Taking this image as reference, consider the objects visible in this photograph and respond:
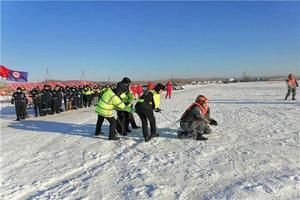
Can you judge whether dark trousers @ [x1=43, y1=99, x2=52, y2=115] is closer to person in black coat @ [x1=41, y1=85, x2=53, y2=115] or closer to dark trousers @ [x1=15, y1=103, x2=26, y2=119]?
person in black coat @ [x1=41, y1=85, x2=53, y2=115]

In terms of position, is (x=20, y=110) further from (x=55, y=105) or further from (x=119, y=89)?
(x=119, y=89)

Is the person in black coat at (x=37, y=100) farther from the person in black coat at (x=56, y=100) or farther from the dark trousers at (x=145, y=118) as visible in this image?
the dark trousers at (x=145, y=118)

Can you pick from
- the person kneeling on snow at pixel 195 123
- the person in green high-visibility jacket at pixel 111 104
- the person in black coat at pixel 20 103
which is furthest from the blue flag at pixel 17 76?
the person kneeling on snow at pixel 195 123

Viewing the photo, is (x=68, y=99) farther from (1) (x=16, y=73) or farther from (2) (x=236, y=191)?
(2) (x=236, y=191)

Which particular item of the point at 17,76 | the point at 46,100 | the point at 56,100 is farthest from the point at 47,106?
the point at 17,76

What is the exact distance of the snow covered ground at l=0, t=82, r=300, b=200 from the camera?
5.38 m

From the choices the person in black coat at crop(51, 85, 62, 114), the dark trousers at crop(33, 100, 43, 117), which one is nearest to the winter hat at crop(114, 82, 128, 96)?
the dark trousers at crop(33, 100, 43, 117)

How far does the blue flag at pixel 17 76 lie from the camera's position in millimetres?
26169

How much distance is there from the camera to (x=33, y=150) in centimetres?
911

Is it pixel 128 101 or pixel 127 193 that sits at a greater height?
pixel 128 101

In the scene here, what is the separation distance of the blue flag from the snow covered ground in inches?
657

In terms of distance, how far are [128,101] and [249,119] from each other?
479 cm

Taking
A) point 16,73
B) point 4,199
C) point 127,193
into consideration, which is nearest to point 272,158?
point 127,193

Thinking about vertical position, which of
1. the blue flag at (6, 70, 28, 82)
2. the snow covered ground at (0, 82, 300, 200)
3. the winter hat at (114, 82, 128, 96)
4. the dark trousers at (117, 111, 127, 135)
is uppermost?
the blue flag at (6, 70, 28, 82)
